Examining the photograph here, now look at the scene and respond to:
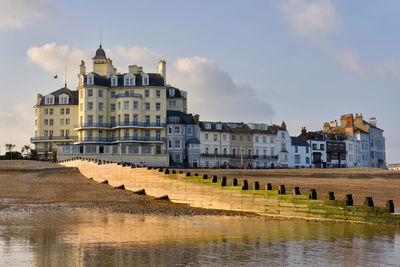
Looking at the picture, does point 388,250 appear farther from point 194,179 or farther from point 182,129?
point 182,129

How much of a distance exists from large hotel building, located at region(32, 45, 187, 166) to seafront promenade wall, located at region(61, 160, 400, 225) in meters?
43.7

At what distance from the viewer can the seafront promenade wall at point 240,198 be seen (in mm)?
15087

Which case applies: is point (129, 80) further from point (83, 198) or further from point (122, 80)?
point (83, 198)

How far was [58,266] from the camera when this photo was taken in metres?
8.05

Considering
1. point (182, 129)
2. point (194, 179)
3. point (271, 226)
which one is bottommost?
point (271, 226)

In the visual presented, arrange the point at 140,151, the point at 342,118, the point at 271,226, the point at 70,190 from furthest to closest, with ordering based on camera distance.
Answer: the point at 342,118 → the point at 140,151 → the point at 70,190 → the point at 271,226

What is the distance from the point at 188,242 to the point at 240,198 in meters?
8.06

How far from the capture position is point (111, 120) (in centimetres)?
7531

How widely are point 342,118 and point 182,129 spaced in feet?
170

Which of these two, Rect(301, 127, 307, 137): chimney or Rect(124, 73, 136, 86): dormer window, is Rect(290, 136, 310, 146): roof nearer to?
Rect(301, 127, 307, 137): chimney

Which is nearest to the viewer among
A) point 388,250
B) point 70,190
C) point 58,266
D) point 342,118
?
point 58,266

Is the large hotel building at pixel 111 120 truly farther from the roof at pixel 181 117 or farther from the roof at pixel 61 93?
the roof at pixel 181 117

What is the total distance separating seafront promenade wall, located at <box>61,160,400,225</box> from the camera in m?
15.1

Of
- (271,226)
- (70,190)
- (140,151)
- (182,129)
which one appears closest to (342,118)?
(182,129)
